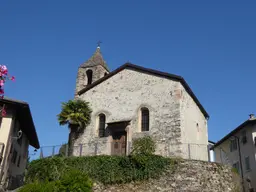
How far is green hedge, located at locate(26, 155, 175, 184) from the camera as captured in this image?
59.6 feet

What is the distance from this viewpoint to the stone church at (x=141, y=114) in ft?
69.4

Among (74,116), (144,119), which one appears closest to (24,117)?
(74,116)

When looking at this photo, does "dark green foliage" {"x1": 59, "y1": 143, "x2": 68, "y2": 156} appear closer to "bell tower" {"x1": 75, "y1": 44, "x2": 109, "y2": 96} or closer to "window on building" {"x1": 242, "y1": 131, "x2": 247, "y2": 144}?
"bell tower" {"x1": 75, "y1": 44, "x2": 109, "y2": 96}

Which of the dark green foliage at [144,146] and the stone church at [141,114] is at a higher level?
the stone church at [141,114]

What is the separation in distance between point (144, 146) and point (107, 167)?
10.7ft

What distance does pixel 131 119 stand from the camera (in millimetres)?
22969

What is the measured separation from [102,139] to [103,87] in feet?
15.7

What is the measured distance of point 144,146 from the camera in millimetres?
20578

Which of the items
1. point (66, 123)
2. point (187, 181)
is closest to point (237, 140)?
point (187, 181)

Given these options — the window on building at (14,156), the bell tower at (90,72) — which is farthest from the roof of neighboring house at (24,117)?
the bell tower at (90,72)

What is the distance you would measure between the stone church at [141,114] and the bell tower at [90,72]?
402 cm

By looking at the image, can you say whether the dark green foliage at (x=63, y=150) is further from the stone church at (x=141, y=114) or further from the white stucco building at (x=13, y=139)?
the white stucco building at (x=13, y=139)

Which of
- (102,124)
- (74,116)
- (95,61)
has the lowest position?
A: (102,124)

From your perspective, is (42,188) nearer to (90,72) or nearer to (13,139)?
(13,139)
